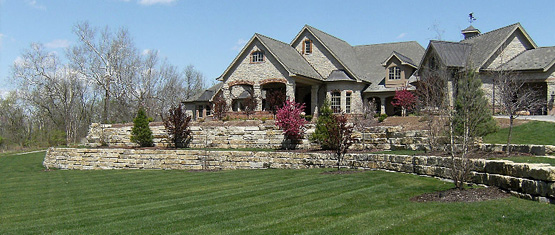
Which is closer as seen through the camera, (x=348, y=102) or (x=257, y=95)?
(x=257, y=95)

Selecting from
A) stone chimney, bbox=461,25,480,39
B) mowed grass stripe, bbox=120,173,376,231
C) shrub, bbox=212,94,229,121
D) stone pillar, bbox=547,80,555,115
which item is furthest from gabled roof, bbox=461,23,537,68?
mowed grass stripe, bbox=120,173,376,231

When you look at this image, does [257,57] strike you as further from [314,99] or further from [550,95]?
[550,95]

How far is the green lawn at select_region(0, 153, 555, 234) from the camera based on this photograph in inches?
279

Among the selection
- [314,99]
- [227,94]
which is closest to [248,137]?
[227,94]

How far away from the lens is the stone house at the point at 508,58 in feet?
80.9

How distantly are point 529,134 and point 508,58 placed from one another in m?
11.8

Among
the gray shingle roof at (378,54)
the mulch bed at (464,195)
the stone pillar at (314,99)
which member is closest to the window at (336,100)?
the stone pillar at (314,99)

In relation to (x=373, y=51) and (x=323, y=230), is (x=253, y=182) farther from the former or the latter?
(x=373, y=51)

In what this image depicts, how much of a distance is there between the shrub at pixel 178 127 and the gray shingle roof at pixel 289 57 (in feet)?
26.4

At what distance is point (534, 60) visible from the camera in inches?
1001

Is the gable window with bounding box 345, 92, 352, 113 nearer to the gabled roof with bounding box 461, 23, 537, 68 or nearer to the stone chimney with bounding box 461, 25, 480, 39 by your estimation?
the gabled roof with bounding box 461, 23, 537, 68

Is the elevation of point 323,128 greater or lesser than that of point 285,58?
lesser

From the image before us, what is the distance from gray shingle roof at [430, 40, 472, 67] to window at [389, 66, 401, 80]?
387 cm

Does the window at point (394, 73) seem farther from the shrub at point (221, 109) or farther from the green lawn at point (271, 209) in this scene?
the green lawn at point (271, 209)
